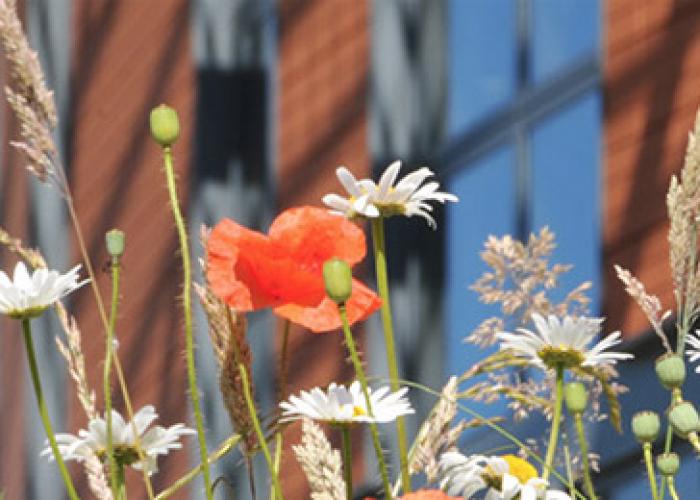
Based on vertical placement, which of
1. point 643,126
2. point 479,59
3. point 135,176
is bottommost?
point 643,126

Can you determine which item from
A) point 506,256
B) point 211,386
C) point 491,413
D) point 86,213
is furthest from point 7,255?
point 506,256

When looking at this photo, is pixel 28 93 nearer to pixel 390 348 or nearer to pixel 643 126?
pixel 390 348

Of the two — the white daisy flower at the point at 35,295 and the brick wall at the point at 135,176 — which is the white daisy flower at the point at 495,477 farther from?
the brick wall at the point at 135,176

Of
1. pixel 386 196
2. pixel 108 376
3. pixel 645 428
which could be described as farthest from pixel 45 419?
pixel 645 428

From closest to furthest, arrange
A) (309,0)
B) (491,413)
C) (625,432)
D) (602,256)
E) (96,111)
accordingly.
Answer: (625,432), (602,256), (491,413), (309,0), (96,111)

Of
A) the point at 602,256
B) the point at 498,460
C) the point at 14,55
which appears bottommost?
the point at 498,460

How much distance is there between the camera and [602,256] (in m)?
4.12

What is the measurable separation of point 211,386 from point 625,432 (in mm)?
2901

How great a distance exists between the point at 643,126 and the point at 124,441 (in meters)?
2.58

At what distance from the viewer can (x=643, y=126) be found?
13.3ft

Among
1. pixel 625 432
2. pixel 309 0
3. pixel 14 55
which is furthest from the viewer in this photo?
pixel 309 0

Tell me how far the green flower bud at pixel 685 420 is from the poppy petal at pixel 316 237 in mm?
251

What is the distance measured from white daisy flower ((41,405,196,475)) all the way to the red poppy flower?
17 cm

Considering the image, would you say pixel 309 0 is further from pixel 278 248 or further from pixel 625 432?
pixel 278 248
